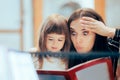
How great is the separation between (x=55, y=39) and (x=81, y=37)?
0.11 m

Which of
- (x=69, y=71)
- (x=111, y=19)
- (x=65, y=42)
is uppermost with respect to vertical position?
(x=111, y=19)

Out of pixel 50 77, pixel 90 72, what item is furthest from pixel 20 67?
pixel 90 72

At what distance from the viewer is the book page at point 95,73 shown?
3.08 feet

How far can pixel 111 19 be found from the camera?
0.94 m

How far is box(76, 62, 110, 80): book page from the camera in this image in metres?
0.94

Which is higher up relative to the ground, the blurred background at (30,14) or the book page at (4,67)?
the blurred background at (30,14)

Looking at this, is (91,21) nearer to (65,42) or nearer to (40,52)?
(65,42)

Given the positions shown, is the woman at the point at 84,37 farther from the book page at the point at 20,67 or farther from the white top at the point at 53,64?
the book page at the point at 20,67

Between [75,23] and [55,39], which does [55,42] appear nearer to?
[55,39]

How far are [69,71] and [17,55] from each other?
232 mm

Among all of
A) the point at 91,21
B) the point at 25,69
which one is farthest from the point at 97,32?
the point at 25,69

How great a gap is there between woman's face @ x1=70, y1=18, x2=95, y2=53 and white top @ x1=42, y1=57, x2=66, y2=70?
9 centimetres

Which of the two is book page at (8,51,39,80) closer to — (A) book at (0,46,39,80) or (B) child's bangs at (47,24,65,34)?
(A) book at (0,46,39,80)

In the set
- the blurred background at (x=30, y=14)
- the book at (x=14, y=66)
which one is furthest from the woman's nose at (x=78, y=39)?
the book at (x=14, y=66)
